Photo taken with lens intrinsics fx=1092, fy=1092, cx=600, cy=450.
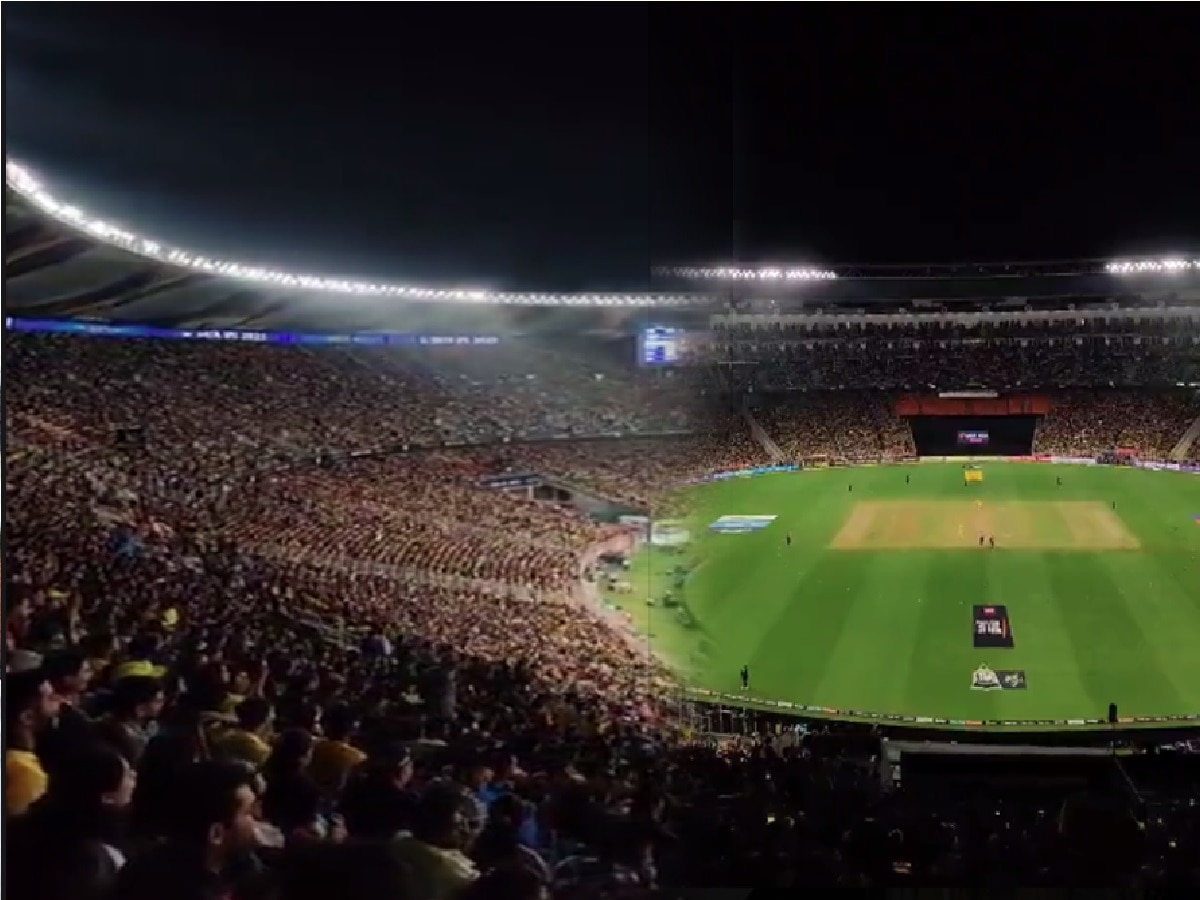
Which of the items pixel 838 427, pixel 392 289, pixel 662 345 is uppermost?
pixel 392 289

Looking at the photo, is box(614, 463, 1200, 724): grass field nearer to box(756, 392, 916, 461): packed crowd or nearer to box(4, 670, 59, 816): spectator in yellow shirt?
box(4, 670, 59, 816): spectator in yellow shirt

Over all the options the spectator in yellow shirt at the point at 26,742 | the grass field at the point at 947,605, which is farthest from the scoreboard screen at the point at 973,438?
the spectator in yellow shirt at the point at 26,742

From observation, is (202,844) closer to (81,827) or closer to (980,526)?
(81,827)

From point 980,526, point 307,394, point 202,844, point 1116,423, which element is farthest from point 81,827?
point 1116,423

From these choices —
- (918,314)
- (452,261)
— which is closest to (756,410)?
(918,314)

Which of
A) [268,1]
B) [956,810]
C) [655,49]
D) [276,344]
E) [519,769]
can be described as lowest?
[956,810]

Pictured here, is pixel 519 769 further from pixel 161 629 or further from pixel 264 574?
pixel 264 574
